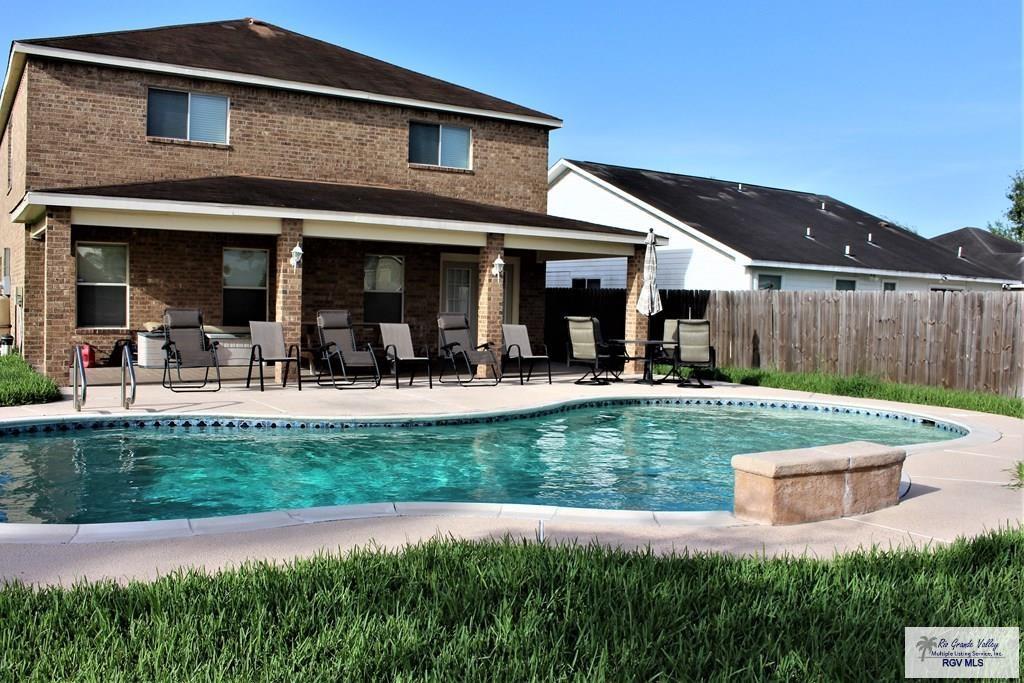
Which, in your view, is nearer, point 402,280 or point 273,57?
point 273,57

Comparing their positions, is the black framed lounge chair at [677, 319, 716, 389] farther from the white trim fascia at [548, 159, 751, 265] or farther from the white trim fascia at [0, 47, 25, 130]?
the white trim fascia at [0, 47, 25, 130]

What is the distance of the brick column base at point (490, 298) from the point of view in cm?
1603

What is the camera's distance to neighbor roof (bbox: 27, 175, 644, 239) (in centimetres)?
1336

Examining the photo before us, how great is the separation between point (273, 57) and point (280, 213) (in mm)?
5497

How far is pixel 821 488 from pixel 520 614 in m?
2.91

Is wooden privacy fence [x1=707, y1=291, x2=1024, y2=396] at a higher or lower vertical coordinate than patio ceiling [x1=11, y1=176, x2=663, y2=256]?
lower

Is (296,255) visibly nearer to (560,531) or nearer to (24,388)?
(24,388)

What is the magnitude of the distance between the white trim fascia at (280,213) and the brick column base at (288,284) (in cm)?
28

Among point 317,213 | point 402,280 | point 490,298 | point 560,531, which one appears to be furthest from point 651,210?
point 560,531

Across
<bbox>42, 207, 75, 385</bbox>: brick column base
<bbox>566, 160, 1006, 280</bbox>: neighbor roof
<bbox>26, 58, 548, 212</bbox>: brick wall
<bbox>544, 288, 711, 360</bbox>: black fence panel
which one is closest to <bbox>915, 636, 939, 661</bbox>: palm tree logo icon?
<bbox>42, 207, 75, 385</bbox>: brick column base

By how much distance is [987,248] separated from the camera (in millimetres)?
Answer: 36781

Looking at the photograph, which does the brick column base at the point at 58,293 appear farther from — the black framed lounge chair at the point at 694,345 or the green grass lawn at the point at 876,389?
the green grass lawn at the point at 876,389

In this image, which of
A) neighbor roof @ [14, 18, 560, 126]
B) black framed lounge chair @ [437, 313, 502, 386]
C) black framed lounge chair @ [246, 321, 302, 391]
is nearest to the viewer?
black framed lounge chair @ [246, 321, 302, 391]

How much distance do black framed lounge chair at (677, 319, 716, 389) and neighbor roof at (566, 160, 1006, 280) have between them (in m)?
5.12
